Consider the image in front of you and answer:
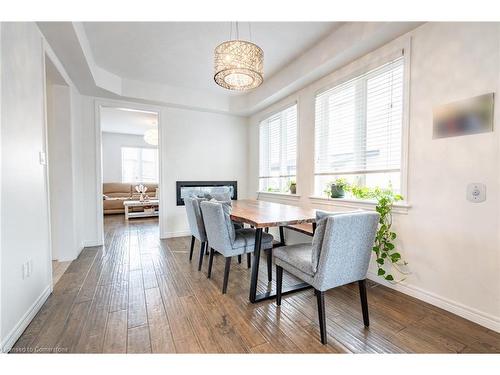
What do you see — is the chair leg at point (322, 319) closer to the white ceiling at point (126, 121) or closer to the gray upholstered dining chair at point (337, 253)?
the gray upholstered dining chair at point (337, 253)

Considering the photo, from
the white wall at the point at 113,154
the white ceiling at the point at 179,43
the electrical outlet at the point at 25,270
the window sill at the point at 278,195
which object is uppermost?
the white ceiling at the point at 179,43

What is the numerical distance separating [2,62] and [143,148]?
7075 mm

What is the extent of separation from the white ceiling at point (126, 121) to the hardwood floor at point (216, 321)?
406 cm

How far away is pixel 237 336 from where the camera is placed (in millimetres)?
1477

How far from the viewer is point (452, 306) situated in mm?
1741

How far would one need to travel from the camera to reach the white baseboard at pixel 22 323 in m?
1.34

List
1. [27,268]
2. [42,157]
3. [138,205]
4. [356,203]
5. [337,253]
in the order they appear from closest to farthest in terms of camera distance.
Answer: [337,253] → [27,268] → [42,157] → [356,203] → [138,205]

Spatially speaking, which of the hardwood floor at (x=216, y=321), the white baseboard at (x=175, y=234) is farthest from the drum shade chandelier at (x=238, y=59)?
the white baseboard at (x=175, y=234)

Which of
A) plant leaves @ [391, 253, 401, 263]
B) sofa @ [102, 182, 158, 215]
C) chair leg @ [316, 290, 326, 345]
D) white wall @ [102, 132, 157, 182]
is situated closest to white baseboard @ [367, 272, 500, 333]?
plant leaves @ [391, 253, 401, 263]

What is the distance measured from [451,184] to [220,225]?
189 cm

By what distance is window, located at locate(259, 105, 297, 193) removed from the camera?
362 centimetres

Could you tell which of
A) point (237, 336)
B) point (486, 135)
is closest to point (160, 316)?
point (237, 336)

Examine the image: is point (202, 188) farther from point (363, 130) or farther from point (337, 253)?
point (337, 253)

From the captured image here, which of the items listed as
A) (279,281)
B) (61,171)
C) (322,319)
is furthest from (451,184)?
(61,171)
